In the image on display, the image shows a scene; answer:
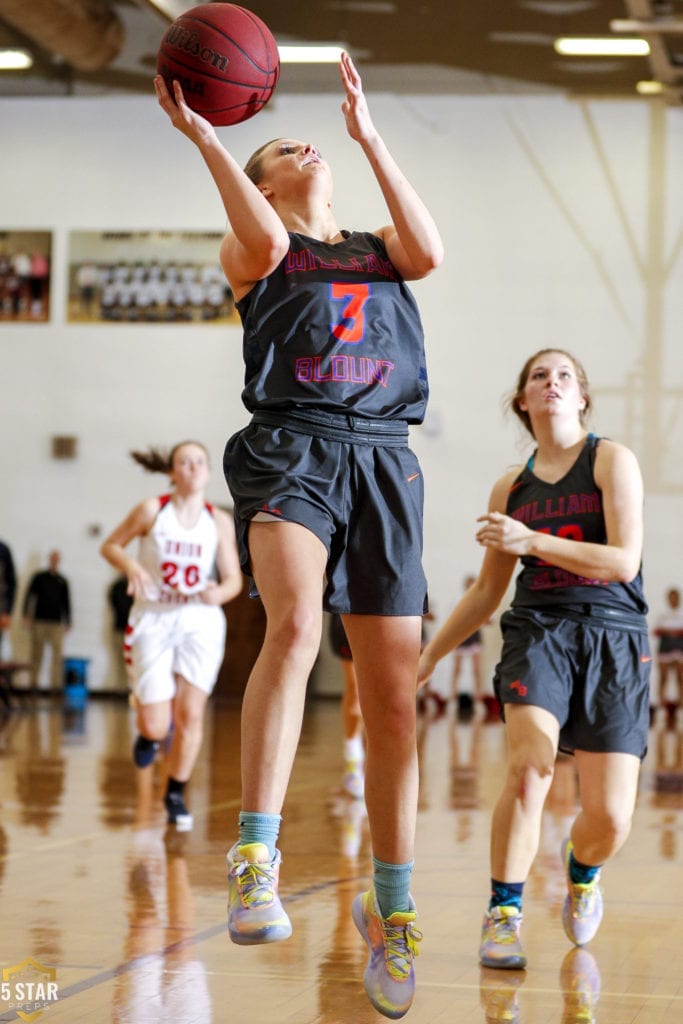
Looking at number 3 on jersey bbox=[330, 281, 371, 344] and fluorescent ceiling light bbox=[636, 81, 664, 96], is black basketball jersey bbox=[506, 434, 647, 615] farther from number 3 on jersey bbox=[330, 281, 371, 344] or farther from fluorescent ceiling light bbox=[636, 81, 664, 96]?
fluorescent ceiling light bbox=[636, 81, 664, 96]

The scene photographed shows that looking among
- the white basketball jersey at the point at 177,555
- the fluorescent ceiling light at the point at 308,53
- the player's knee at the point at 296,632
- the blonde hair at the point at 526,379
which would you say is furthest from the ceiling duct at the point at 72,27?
the player's knee at the point at 296,632

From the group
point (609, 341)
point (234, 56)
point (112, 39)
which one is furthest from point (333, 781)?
point (112, 39)

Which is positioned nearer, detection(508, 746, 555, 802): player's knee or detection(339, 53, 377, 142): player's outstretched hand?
detection(339, 53, 377, 142): player's outstretched hand

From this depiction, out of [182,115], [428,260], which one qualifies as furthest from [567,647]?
[182,115]

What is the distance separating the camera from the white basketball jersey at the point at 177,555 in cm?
638

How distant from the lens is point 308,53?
14.9m

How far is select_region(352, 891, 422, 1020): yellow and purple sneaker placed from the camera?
270 cm

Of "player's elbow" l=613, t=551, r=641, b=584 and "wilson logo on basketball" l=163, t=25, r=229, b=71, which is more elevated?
"wilson logo on basketball" l=163, t=25, r=229, b=71

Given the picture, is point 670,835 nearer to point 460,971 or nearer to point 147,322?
point 460,971

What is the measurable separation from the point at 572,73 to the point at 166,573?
1106cm

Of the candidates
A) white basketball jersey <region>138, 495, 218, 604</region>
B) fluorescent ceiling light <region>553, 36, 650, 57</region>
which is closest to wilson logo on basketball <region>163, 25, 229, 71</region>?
white basketball jersey <region>138, 495, 218, 604</region>

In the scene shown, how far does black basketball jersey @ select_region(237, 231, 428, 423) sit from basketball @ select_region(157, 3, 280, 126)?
340mm

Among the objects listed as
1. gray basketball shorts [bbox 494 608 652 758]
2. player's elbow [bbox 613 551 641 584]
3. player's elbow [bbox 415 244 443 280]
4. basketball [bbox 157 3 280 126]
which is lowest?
gray basketball shorts [bbox 494 608 652 758]

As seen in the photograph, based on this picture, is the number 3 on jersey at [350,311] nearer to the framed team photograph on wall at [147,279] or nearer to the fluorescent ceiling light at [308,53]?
the fluorescent ceiling light at [308,53]
